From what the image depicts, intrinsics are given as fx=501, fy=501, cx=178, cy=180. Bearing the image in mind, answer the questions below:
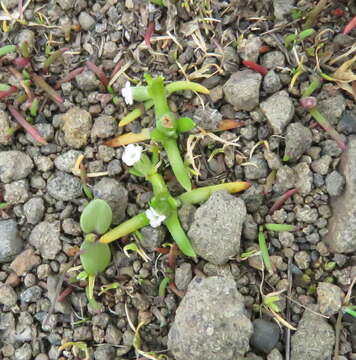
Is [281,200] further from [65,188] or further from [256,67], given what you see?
[65,188]

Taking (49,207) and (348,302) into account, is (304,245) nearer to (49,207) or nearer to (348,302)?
(348,302)

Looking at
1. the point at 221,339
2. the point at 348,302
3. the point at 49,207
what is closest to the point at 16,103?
the point at 49,207

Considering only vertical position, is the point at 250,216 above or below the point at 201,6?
below

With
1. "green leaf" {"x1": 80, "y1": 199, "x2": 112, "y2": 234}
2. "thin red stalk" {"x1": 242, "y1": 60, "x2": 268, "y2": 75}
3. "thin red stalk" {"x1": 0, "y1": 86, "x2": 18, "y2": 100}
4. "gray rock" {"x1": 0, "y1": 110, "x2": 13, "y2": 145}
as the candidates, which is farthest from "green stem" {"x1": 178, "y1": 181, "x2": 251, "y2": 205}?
"thin red stalk" {"x1": 0, "y1": 86, "x2": 18, "y2": 100}

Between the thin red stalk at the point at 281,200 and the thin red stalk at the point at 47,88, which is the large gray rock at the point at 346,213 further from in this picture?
the thin red stalk at the point at 47,88

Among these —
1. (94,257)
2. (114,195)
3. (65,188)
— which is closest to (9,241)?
(65,188)

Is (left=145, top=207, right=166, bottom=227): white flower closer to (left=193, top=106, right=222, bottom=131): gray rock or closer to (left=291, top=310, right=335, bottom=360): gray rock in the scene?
(left=193, top=106, right=222, bottom=131): gray rock
